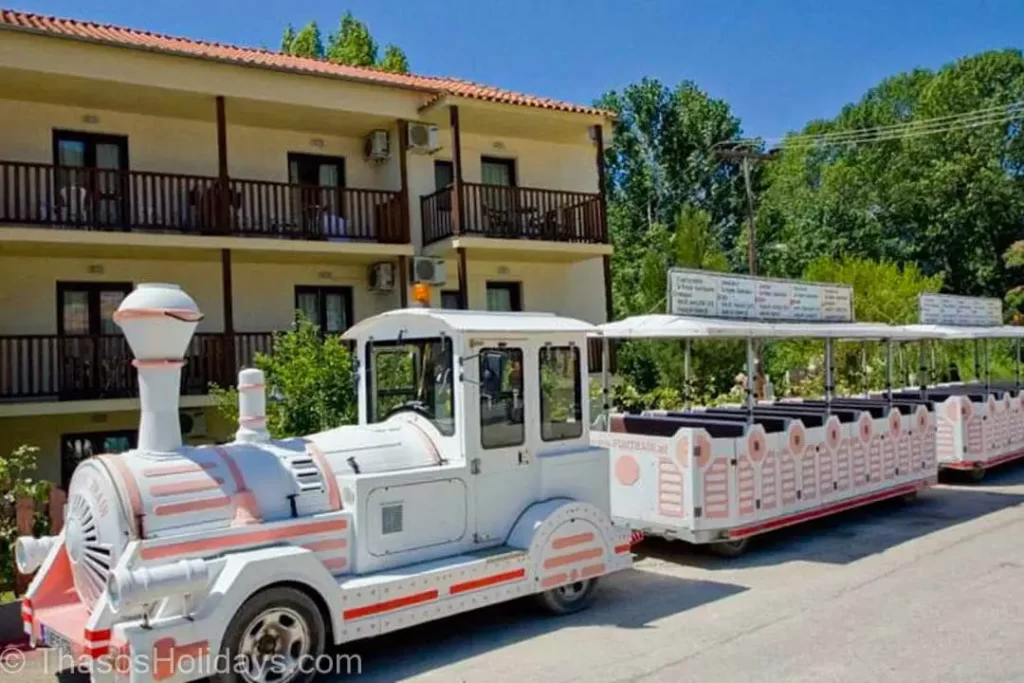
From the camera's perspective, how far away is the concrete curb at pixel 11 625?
22.1 feet

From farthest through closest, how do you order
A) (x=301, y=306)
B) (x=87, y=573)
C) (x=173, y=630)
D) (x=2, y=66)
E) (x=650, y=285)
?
(x=650, y=285) → (x=301, y=306) → (x=2, y=66) → (x=87, y=573) → (x=173, y=630)

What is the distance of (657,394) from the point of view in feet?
47.1

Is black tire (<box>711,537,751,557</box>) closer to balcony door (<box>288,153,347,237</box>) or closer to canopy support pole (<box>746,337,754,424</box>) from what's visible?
canopy support pole (<box>746,337,754,424</box>)

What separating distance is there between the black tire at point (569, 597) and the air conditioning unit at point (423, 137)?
11.1m

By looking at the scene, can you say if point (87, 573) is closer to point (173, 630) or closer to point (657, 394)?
point (173, 630)

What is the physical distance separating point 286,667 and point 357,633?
0.49 metres

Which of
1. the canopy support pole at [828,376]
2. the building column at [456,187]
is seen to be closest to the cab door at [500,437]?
the canopy support pole at [828,376]

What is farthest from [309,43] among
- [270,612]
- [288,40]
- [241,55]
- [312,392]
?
[270,612]

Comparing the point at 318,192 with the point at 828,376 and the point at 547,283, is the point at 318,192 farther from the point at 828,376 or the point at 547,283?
the point at 828,376

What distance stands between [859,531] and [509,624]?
520 centimetres

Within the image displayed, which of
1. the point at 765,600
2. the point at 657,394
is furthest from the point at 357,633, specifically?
the point at 657,394

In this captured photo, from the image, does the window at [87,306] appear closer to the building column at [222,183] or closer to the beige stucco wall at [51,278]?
the beige stucco wall at [51,278]

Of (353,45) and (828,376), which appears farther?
(353,45)

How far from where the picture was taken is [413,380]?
273 inches
